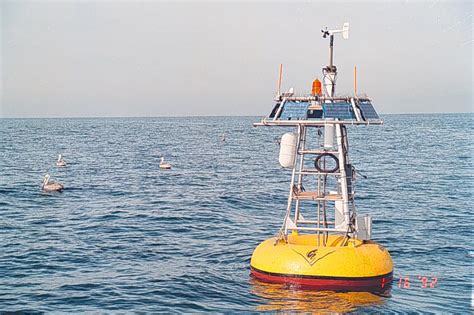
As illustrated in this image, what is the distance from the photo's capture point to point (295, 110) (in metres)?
24.4

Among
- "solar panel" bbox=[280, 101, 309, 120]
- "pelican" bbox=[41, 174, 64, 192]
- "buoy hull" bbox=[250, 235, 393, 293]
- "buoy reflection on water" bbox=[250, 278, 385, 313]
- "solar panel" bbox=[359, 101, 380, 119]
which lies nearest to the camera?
"buoy reflection on water" bbox=[250, 278, 385, 313]

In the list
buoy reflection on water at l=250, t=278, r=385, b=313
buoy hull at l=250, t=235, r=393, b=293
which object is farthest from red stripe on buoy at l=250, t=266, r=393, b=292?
buoy reflection on water at l=250, t=278, r=385, b=313

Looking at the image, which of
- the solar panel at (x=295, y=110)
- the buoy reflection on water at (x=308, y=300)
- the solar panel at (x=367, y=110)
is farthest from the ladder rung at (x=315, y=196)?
the buoy reflection on water at (x=308, y=300)

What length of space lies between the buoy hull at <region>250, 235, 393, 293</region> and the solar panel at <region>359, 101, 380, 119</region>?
4.82m

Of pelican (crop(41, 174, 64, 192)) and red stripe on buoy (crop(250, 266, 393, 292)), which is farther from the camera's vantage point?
pelican (crop(41, 174, 64, 192))

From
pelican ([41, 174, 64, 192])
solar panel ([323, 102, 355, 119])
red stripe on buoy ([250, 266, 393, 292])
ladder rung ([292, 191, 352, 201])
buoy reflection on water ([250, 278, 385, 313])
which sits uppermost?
solar panel ([323, 102, 355, 119])

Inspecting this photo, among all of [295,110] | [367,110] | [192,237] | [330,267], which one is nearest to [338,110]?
[367,110]

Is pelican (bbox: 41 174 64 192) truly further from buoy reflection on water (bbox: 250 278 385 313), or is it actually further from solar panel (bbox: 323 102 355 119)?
solar panel (bbox: 323 102 355 119)

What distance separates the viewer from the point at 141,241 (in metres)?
32.9

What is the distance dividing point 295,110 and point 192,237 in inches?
487

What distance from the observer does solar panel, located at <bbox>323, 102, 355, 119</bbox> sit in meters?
23.6

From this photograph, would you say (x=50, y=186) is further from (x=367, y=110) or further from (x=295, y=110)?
(x=367, y=110)

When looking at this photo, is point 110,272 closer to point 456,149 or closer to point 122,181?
point 122,181

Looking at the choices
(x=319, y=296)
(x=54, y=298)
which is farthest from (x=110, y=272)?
(x=319, y=296)
